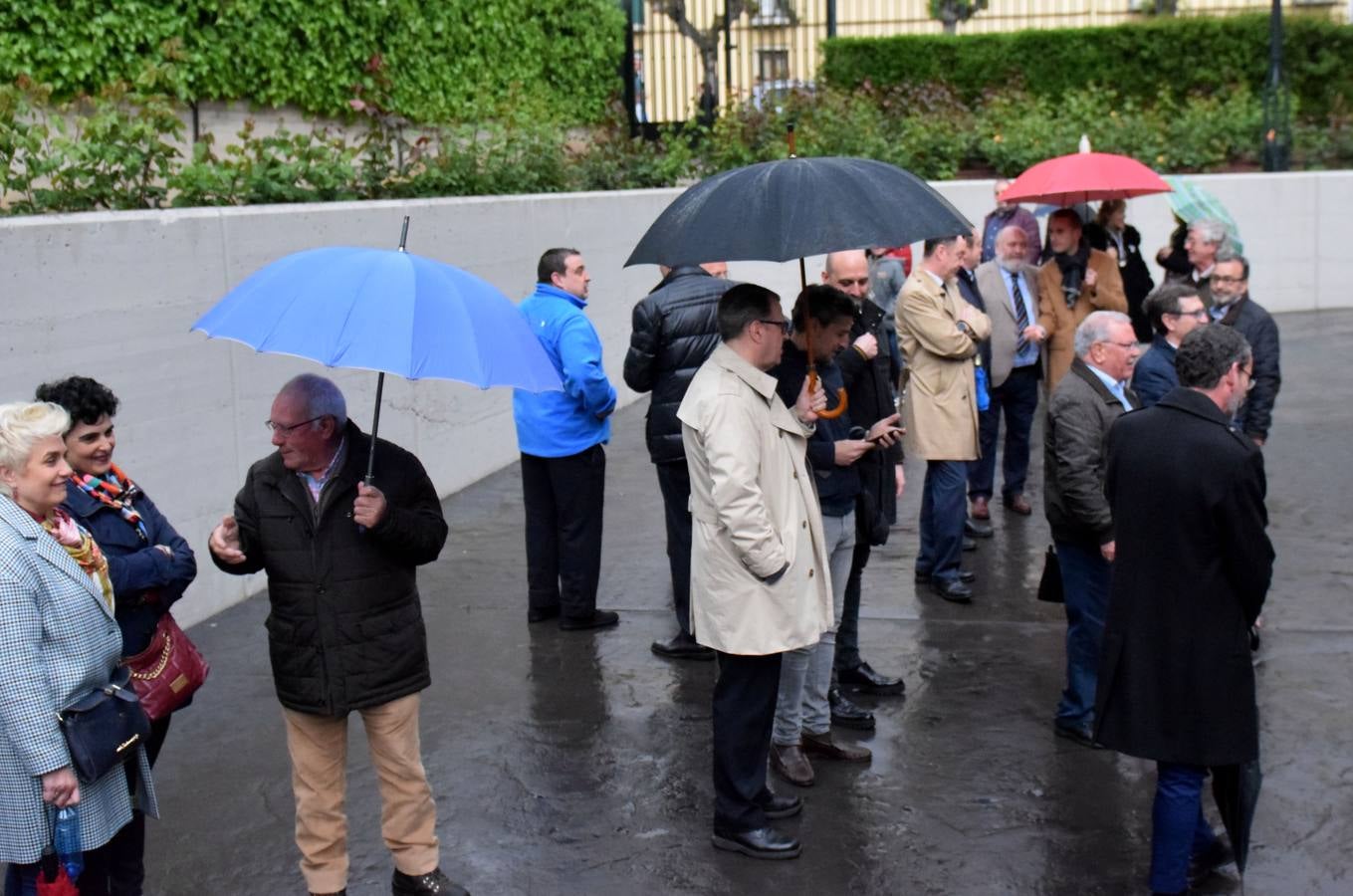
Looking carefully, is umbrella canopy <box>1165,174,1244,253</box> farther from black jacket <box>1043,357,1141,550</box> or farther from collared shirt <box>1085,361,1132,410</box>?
black jacket <box>1043,357,1141,550</box>

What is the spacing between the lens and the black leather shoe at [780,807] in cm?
552

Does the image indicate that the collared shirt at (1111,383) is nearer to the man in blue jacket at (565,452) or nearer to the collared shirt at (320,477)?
the man in blue jacket at (565,452)

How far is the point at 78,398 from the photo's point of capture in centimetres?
450

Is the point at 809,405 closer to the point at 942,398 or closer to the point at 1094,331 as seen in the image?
the point at 1094,331

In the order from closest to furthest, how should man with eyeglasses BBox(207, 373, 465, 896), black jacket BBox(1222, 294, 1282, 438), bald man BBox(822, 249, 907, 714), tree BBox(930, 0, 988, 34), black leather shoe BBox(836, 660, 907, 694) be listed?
man with eyeglasses BBox(207, 373, 465, 896)
bald man BBox(822, 249, 907, 714)
black leather shoe BBox(836, 660, 907, 694)
black jacket BBox(1222, 294, 1282, 438)
tree BBox(930, 0, 988, 34)

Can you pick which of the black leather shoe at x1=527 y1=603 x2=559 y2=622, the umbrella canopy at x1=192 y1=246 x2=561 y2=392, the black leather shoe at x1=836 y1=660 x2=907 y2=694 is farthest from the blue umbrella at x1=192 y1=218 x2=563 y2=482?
the black leather shoe at x1=527 y1=603 x2=559 y2=622

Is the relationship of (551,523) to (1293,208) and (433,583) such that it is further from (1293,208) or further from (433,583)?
(1293,208)

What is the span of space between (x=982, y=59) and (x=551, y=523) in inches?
596

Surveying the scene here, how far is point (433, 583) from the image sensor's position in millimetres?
8594

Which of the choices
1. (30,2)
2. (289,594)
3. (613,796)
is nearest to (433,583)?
(613,796)

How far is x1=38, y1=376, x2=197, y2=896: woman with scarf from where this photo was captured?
4488mm

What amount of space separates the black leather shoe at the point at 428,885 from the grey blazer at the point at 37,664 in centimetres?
109

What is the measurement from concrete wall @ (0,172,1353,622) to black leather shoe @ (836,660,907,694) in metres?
3.23

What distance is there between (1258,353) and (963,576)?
1839 mm
